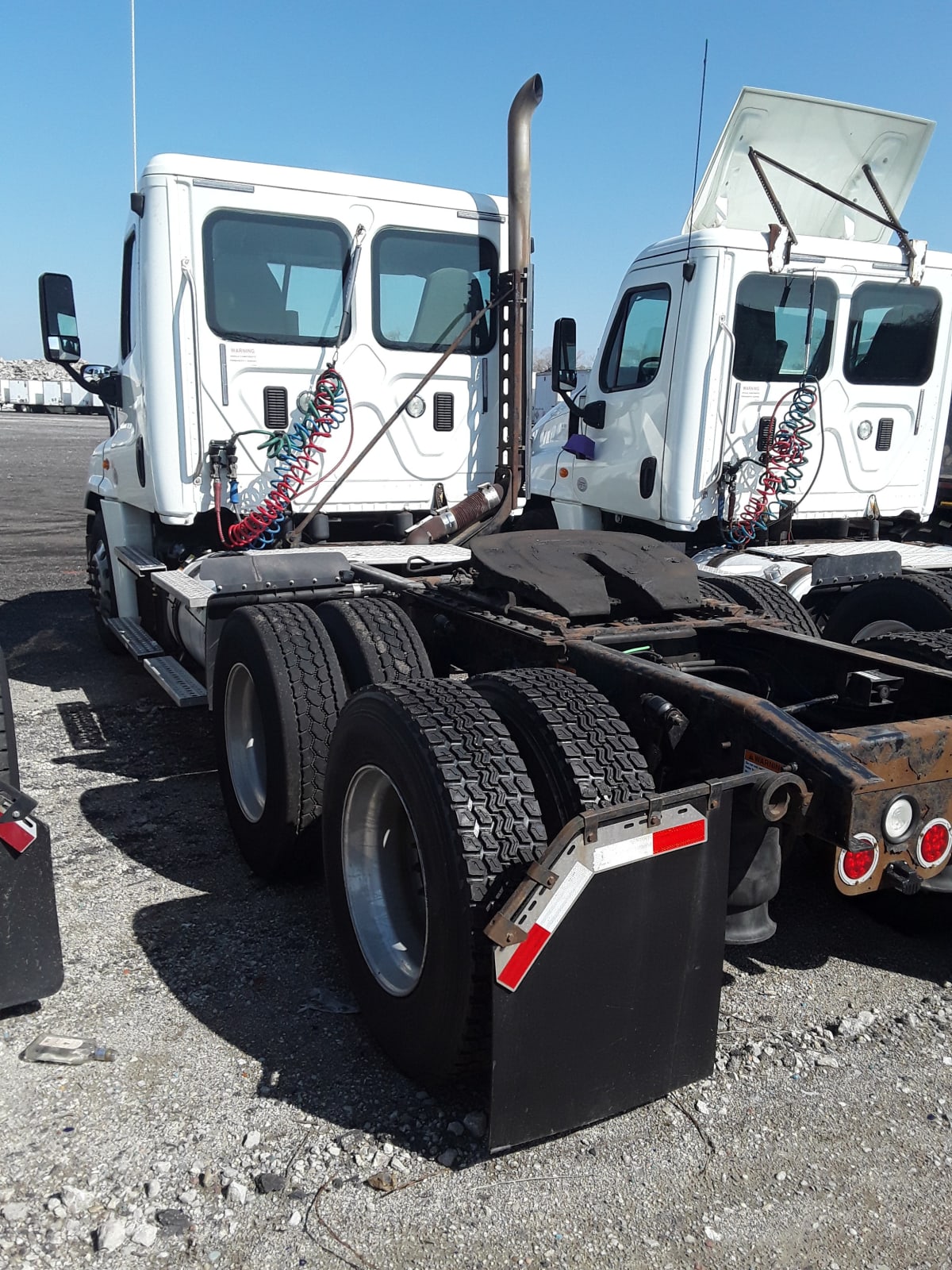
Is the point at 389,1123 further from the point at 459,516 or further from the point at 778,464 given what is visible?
the point at 778,464

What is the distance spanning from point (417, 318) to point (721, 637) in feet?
10.7

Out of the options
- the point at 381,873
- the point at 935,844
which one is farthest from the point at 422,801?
the point at 935,844

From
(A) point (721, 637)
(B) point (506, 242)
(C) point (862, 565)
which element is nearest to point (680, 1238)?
(A) point (721, 637)

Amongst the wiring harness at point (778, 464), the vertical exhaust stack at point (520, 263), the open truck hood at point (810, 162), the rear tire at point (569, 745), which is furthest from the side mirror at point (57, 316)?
the rear tire at point (569, 745)

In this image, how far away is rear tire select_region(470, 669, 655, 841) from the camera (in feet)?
8.71

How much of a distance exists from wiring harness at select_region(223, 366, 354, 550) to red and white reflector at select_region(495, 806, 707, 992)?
13.4ft

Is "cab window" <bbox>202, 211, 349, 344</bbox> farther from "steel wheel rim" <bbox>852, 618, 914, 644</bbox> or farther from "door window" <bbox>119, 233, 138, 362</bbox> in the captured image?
"steel wheel rim" <bbox>852, 618, 914, 644</bbox>

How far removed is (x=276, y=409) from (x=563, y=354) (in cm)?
222

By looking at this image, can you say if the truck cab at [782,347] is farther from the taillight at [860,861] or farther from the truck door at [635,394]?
the taillight at [860,861]

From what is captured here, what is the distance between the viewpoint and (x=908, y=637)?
3.76 metres

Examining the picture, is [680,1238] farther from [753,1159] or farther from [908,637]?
[908,637]

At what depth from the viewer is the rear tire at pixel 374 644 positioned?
404 cm

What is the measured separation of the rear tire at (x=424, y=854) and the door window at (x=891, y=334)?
508 centimetres

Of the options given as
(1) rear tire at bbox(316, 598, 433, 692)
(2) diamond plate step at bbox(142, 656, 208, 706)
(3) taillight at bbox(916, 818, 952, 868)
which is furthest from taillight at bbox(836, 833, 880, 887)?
(2) diamond plate step at bbox(142, 656, 208, 706)
